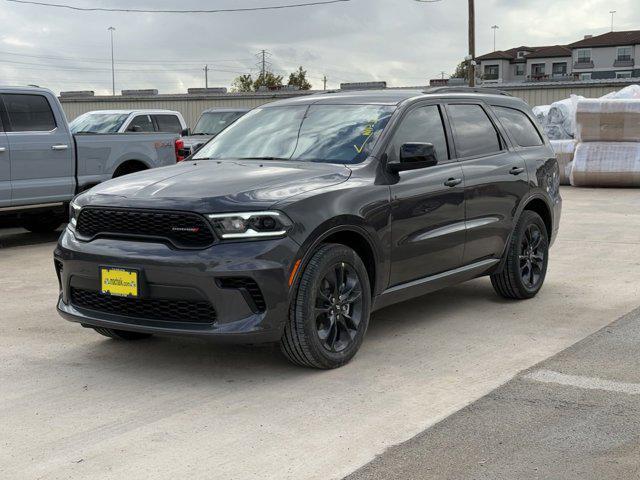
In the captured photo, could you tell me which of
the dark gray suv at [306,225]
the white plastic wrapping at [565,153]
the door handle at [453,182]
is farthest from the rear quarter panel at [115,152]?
the white plastic wrapping at [565,153]

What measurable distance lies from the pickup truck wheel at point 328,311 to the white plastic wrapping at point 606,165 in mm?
14854

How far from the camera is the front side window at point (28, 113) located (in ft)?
35.1

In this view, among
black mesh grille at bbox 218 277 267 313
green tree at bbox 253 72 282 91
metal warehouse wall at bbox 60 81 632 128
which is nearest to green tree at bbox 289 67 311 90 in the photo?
green tree at bbox 253 72 282 91

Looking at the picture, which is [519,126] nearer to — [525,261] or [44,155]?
[525,261]

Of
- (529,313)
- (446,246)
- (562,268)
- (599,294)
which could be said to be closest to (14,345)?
(446,246)

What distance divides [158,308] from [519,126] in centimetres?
389

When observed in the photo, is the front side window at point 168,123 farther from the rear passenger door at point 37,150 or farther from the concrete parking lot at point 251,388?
the concrete parking lot at point 251,388

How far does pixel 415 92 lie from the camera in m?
6.44

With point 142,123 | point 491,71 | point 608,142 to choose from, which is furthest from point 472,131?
point 491,71

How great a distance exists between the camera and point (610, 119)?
61.1 ft

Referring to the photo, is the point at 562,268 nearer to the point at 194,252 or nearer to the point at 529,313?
the point at 529,313

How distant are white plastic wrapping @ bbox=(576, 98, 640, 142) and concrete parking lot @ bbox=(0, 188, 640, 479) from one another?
1191cm

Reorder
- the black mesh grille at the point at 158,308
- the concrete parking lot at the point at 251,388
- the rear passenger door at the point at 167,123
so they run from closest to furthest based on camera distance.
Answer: the concrete parking lot at the point at 251,388 → the black mesh grille at the point at 158,308 → the rear passenger door at the point at 167,123

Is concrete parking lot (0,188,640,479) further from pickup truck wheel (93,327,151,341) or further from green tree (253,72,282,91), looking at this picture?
green tree (253,72,282,91)
